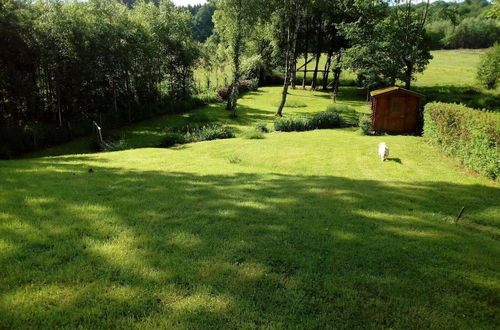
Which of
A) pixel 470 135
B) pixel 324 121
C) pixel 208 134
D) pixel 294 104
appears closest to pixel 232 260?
pixel 470 135

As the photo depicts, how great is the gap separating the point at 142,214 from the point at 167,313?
10.6 ft

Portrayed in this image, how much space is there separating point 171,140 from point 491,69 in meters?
43.3

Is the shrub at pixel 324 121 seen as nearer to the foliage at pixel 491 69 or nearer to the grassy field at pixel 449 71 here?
the grassy field at pixel 449 71

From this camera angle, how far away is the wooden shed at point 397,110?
21453mm

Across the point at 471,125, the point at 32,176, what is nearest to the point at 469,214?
the point at 471,125

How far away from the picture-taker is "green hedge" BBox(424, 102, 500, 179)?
11.6 metres

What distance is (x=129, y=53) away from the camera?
25.6 m

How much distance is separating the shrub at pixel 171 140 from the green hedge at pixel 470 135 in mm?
15572

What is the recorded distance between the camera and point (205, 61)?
127ft

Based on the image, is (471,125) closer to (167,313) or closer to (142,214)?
(142,214)

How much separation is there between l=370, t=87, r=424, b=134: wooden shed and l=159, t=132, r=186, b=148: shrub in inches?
538

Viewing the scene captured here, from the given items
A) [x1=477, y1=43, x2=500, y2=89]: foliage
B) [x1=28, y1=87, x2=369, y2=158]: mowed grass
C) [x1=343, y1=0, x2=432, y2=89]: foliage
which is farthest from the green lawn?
[x1=477, y1=43, x2=500, y2=89]: foliage

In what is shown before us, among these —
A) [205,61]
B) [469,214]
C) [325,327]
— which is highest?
[205,61]

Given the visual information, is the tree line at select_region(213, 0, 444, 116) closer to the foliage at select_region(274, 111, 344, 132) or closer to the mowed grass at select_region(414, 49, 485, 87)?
the foliage at select_region(274, 111, 344, 132)
